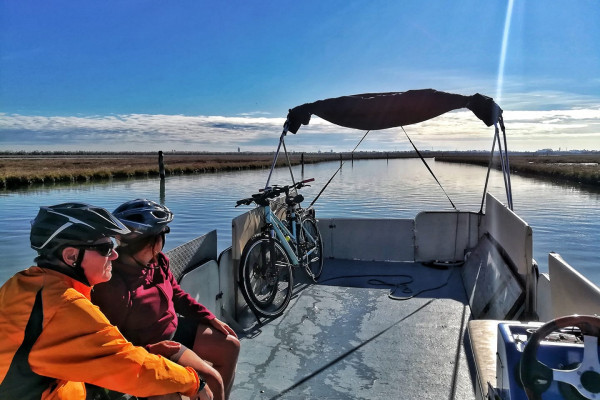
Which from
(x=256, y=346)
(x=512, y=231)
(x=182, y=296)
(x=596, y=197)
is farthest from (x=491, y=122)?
(x=596, y=197)

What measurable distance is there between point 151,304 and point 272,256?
8.83 feet

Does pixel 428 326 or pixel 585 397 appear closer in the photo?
pixel 585 397

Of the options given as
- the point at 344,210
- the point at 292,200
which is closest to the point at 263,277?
the point at 292,200

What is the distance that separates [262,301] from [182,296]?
6.99ft

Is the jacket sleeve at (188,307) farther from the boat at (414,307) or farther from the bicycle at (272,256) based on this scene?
the bicycle at (272,256)

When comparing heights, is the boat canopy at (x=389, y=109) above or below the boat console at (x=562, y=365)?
above

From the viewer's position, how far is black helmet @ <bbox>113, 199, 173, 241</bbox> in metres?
2.24

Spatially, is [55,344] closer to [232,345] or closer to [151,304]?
[151,304]

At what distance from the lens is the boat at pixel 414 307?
1.71 m

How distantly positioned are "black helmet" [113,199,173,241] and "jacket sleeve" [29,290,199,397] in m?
0.80

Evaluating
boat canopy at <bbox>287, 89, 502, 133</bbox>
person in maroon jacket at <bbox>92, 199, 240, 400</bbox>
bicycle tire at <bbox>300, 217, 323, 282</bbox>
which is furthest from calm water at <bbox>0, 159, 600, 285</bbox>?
person in maroon jacket at <bbox>92, 199, 240, 400</bbox>

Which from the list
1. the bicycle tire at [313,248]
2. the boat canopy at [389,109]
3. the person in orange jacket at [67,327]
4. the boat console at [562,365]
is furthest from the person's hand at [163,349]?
the boat canopy at [389,109]

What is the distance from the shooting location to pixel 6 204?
19656 mm

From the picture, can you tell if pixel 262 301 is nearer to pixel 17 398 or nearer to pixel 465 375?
pixel 465 375
